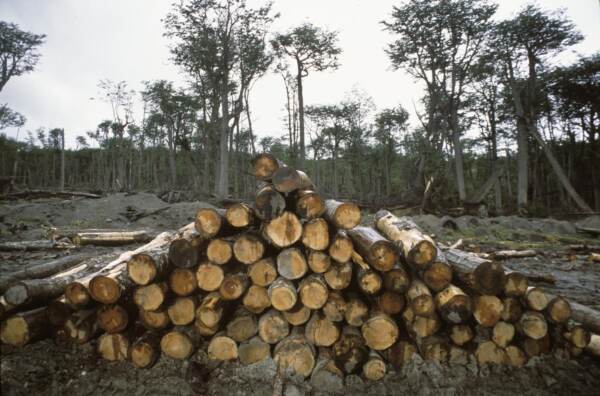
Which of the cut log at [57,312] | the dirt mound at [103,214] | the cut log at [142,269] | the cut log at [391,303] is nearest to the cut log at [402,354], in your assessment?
the cut log at [391,303]

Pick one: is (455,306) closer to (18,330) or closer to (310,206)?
(310,206)

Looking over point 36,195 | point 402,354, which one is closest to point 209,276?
point 402,354

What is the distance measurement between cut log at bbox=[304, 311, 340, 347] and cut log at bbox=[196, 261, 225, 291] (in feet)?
2.68

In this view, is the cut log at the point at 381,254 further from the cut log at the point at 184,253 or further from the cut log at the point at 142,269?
the cut log at the point at 142,269

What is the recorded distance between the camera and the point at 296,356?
2268mm

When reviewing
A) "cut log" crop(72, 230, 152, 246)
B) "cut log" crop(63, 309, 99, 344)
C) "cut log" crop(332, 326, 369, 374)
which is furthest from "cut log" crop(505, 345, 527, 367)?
"cut log" crop(72, 230, 152, 246)

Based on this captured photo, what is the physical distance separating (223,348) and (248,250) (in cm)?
81

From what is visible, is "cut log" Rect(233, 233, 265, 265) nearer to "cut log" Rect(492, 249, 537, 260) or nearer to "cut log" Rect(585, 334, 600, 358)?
"cut log" Rect(585, 334, 600, 358)

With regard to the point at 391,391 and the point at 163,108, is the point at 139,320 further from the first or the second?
the point at 163,108

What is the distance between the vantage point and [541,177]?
26375 millimetres

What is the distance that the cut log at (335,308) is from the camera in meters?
2.30

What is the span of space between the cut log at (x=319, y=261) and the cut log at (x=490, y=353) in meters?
1.32

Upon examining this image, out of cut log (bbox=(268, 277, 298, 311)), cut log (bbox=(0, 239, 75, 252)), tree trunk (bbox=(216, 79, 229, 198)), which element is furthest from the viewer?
tree trunk (bbox=(216, 79, 229, 198))

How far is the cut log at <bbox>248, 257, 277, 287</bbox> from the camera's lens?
2.39 meters
